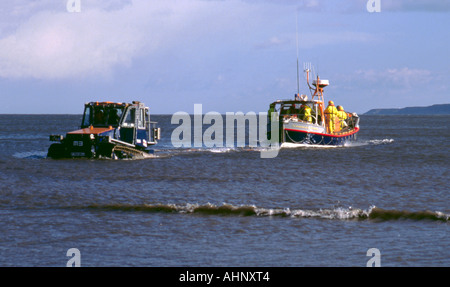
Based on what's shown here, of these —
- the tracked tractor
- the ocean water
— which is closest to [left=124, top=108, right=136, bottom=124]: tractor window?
the tracked tractor

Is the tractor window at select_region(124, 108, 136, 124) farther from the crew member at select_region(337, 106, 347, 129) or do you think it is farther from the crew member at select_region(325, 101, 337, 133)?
the crew member at select_region(337, 106, 347, 129)

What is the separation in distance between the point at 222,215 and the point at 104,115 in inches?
652

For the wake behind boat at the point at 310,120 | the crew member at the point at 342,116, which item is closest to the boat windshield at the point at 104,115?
the wake behind boat at the point at 310,120

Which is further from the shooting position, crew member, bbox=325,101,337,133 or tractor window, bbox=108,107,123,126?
crew member, bbox=325,101,337,133

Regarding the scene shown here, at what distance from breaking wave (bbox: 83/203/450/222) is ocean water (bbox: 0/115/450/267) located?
28 millimetres

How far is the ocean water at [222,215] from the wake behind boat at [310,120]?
1094 centimetres

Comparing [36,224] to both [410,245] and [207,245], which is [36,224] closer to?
[207,245]

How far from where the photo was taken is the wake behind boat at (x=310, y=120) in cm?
4019

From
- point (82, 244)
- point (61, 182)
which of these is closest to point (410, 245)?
point (82, 244)

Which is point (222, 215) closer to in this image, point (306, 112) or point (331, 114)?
point (306, 112)

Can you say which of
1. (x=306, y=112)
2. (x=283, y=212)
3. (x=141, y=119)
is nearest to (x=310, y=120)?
(x=306, y=112)

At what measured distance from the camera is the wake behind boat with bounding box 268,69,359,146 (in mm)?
40188

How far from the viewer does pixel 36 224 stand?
567 inches
